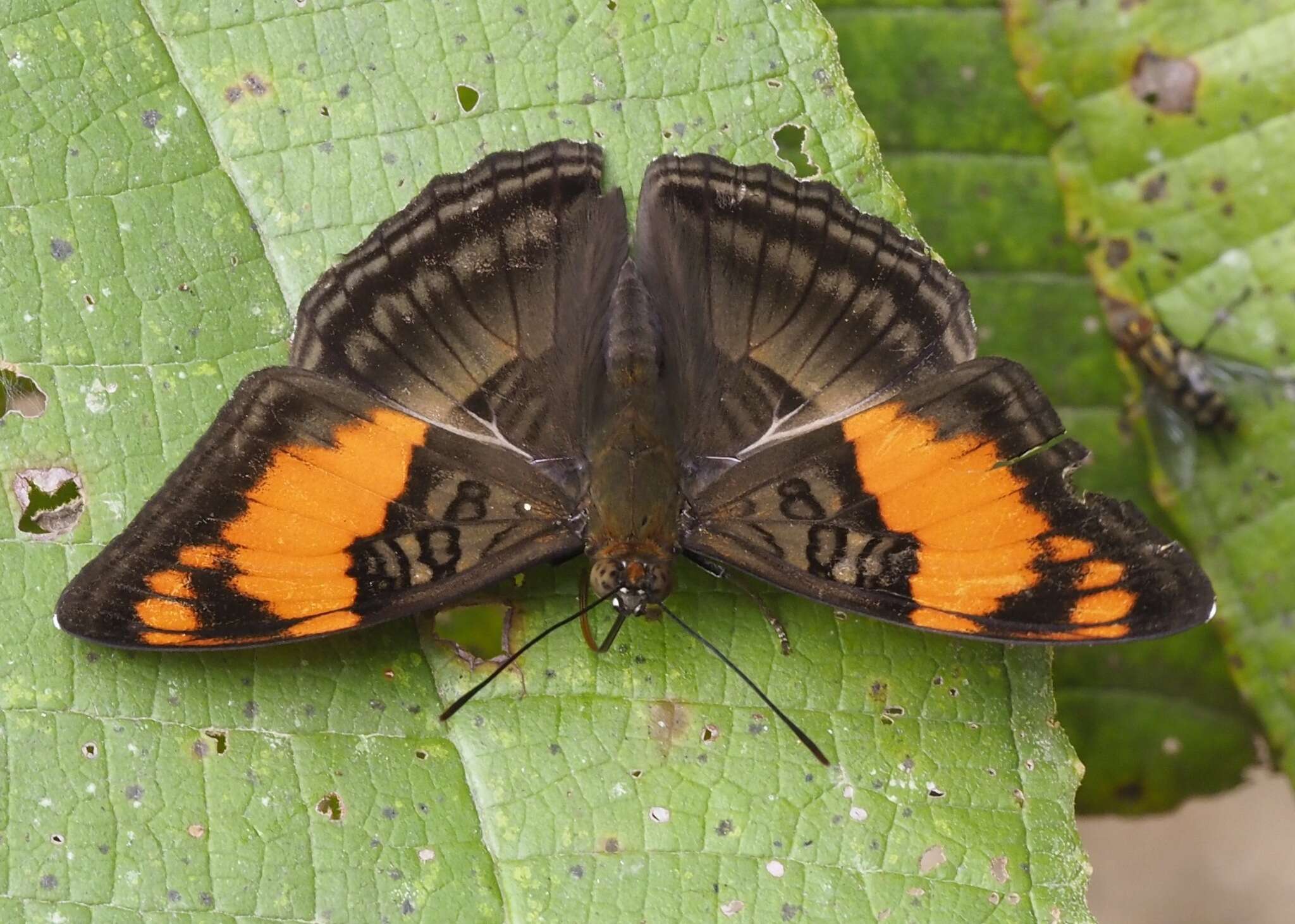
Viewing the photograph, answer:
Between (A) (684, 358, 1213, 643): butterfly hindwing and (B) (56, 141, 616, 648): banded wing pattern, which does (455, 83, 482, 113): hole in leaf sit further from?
(A) (684, 358, 1213, 643): butterfly hindwing

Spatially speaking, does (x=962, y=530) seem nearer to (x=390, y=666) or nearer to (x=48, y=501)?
(x=390, y=666)

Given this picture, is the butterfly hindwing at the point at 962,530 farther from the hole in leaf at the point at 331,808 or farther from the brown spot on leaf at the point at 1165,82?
the brown spot on leaf at the point at 1165,82

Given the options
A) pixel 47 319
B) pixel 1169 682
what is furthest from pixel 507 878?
pixel 1169 682

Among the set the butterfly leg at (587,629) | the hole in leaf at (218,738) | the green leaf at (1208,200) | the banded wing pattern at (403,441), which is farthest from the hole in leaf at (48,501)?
the green leaf at (1208,200)

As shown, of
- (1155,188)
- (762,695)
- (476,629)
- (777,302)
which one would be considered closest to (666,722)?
(762,695)

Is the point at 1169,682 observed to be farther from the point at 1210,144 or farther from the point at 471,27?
the point at 471,27

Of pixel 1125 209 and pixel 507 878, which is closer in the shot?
pixel 507 878
